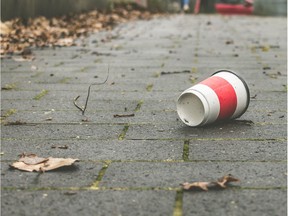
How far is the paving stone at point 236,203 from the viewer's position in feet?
6.06

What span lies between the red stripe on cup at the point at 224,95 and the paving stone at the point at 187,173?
0.66 m

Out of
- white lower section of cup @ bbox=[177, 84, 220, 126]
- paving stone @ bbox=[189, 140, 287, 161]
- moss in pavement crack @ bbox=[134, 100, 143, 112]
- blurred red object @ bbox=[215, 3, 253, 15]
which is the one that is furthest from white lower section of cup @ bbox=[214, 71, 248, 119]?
blurred red object @ bbox=[215, 3, 253, 15]

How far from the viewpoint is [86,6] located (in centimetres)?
1433

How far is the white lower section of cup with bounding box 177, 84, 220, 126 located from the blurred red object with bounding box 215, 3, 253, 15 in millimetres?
17938

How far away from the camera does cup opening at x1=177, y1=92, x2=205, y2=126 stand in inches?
117

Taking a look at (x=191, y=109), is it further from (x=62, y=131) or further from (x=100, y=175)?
(x=100, y=175)

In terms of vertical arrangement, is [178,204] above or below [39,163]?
above

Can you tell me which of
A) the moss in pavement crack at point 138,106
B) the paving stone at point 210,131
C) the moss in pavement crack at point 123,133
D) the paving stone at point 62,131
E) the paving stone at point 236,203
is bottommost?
the moss in pavement crack at point 138,106

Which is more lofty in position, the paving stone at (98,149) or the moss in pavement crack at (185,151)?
the moss in pavement crack at (185,151)

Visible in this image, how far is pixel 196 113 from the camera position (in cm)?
300

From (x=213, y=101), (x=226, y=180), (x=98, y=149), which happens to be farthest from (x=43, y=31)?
(x=226, y=180)

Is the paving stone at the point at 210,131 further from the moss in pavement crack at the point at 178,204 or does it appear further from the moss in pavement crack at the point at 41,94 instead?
the moss in pavement crack at the point at 41,94

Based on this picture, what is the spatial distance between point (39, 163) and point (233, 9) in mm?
18997

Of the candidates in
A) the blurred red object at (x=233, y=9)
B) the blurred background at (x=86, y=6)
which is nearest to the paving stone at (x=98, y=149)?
the blurred background at (x=86, y=6)
